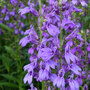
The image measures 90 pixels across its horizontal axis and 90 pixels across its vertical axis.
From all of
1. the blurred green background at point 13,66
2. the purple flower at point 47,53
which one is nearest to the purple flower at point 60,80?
the purple flower at point 47,53

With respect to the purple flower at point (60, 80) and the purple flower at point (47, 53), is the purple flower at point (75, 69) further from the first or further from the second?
the purple flower at point (47, 53)

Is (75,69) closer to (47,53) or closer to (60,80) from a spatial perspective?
(60,80)

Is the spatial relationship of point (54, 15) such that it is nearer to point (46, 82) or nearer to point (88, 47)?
point (46, 82)

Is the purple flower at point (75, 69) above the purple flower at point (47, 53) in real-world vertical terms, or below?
below

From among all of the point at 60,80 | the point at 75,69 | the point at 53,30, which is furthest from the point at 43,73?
the point at 53,30

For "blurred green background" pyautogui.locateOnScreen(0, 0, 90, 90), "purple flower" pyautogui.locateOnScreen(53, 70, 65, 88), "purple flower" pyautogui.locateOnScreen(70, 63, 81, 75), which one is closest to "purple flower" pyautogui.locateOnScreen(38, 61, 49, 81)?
"purple flower" pyautogui.locateOnScreen(53, 70, 65, 88)

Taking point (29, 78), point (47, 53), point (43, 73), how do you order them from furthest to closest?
1. point (29, 78)
2. point (43, 73)
3. point (47, 53)

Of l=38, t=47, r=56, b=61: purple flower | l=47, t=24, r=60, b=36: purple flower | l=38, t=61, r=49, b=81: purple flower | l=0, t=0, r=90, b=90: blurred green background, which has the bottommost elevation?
l=0, t=0, r=90, b=90: blurred green background

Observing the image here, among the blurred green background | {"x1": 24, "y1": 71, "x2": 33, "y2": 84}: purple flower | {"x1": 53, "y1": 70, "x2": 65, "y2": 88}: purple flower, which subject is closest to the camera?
{"x1": 53, "y1": 70, "x2": 65, "y2": 88}: purple flower

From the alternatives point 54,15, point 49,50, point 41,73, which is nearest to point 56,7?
point 54,15

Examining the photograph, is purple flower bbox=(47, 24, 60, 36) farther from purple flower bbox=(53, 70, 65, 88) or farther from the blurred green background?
the blurred green background

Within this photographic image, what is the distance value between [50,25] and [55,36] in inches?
5.0

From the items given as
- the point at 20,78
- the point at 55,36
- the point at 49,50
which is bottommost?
the point at 20,78

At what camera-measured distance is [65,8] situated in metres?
1.89
